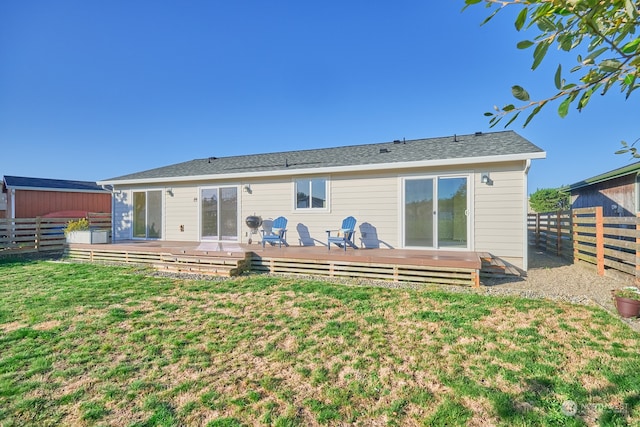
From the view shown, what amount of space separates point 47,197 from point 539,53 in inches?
739

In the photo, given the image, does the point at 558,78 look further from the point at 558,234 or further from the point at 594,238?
the point at 558,234

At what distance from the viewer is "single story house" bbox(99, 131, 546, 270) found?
676cm

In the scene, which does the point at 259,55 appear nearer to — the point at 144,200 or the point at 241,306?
the point at 144,200

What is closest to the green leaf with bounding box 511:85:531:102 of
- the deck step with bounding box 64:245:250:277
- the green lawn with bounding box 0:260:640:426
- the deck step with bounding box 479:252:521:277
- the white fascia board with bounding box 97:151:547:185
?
the green lawn with bounding box 0:260:640:426

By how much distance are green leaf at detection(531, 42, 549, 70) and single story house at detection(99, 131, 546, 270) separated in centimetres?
624

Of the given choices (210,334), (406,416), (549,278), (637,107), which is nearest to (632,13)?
(637,107)

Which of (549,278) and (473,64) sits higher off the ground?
(473,64)

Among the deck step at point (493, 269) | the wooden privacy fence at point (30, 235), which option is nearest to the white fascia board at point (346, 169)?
the deck step at point (493, 269)

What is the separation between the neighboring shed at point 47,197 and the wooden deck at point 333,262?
30.9ft

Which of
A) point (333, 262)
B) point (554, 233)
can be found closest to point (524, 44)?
point (333, 262)

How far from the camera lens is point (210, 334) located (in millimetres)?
3482

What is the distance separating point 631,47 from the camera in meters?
0.91

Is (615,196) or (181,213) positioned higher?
(615,196)

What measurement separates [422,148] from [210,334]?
23.9ft
